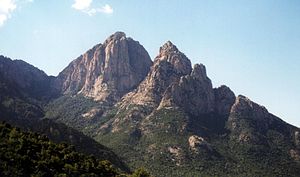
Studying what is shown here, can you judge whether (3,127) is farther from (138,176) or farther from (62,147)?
(138,176)

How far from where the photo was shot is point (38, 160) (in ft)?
351

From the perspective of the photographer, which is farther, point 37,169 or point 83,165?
point 83,165

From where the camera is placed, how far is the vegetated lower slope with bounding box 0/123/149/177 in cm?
10206

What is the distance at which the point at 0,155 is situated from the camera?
103812 millimetres

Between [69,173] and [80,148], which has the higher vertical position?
[80,148]

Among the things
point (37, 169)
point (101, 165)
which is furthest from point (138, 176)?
point (37, 169)

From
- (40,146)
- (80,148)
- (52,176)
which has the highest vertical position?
(80,148)

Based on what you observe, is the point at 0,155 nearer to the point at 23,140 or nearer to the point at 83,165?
the point at 23,140

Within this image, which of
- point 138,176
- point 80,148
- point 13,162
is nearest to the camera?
point 13,162

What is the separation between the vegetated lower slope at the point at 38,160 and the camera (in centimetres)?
10206

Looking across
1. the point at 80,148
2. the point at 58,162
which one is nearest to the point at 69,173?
the point at 58,162

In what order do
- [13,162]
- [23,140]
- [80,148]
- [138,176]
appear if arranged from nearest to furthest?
[13,162]
[23,140]
[138,176]
[80,148]

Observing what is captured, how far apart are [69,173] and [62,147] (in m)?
14.6

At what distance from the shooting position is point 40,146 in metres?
115
